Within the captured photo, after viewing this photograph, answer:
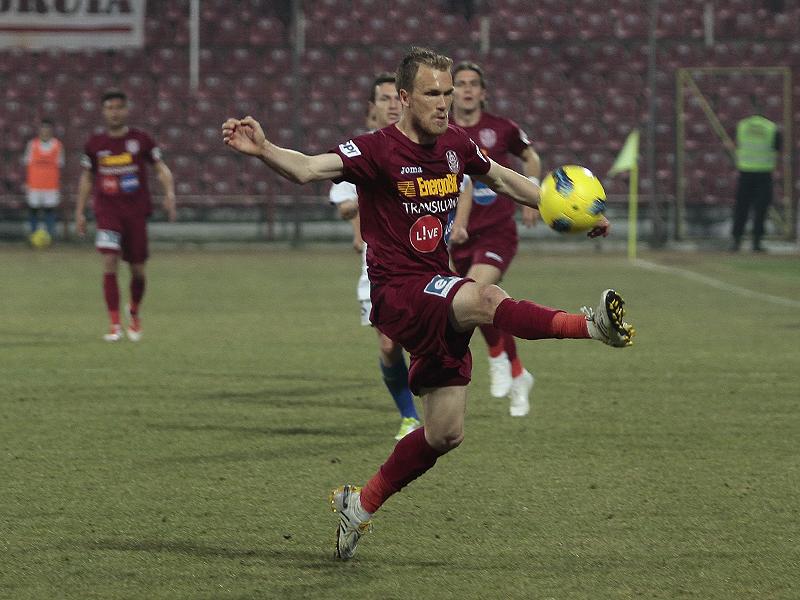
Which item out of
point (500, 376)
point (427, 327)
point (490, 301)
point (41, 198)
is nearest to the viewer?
point (490, 301)

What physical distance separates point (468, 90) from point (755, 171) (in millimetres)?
17490

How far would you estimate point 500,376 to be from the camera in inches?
371

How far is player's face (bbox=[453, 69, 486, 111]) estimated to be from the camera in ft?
29.7

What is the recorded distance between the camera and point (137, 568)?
4.91 m

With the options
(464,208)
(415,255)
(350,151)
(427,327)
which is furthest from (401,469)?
(464,208)

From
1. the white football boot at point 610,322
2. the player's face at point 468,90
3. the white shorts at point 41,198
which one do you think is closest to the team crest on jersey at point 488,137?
the player's face at point 468,90

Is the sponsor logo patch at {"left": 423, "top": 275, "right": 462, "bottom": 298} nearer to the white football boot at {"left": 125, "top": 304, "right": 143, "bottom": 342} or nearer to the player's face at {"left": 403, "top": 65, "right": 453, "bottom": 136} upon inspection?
the player's face at {"left": 403, "top": 65, "right": 453, "bottom": 136}

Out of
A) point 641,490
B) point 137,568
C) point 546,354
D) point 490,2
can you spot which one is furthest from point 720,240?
point 137,568

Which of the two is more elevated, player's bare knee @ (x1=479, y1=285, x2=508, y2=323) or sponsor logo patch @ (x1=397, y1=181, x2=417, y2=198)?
sponsor logo patch @ (x1=397, y1=181, x2=417, y2=198)

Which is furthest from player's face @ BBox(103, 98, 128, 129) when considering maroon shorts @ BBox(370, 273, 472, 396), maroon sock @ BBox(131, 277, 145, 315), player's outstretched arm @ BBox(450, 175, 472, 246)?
maroon shorts @ BBox(370, 273, 472, 396)

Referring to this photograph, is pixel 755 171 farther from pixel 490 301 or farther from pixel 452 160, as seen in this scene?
pixel 490 301

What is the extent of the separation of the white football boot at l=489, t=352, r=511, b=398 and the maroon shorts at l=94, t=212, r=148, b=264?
4.71m

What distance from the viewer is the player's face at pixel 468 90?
29.7 ft

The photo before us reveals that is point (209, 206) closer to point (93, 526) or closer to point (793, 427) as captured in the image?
point (793, 427)
